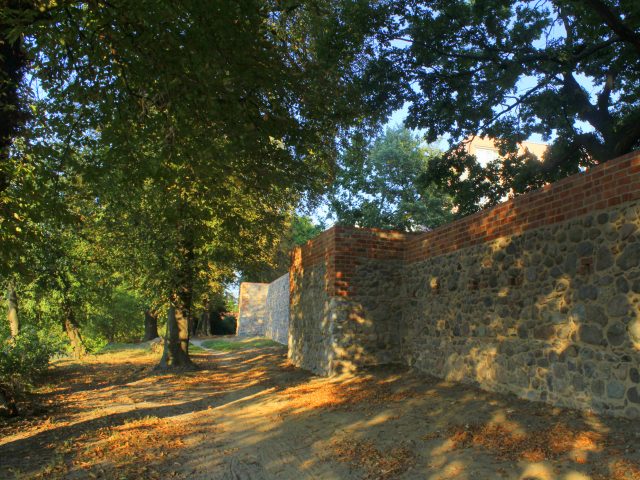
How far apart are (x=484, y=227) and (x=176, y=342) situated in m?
10.7

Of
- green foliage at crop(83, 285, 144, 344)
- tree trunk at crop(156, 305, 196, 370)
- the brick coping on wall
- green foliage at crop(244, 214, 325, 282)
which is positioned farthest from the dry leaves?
green foliage at crop(83, 285, 144, 344)

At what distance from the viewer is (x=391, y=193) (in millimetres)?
25844

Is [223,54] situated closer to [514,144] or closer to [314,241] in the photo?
[314,241]

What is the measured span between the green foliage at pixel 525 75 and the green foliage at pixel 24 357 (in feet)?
37.5

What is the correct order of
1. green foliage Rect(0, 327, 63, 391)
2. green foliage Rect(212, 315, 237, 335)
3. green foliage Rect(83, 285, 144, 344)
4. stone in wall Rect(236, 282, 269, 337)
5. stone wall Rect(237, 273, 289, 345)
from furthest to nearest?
1. green foliage Rect(212, 315, 237, 335)
2. stone in wall Rect(236, 282, 269, 337)
3. green foliage Rect(83, 285, 144, 344)
4. stone wall Rect(237, 273, 289, 345)
5. green foliage Rect(0, 327, 63, 391)

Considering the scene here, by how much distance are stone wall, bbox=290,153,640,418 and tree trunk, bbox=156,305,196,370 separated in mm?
5001

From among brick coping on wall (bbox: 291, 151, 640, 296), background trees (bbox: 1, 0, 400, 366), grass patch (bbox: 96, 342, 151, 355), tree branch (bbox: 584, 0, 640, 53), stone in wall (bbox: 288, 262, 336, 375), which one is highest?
tree branch (bbox: 584, 0, 640, 53)

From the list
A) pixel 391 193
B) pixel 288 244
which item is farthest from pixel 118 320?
pixel 391 193

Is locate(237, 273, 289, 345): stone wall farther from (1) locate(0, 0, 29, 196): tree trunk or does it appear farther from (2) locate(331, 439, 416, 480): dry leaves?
(2) locate(331, 439, 416, 480): dry leaves

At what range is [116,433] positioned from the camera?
21.8ft

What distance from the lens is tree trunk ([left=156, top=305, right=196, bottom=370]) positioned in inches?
572

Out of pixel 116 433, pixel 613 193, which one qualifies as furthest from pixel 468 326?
pixel 116 433

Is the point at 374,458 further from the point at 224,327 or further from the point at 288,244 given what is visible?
the point at 224,327

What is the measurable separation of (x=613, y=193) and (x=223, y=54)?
5015 millimetres
